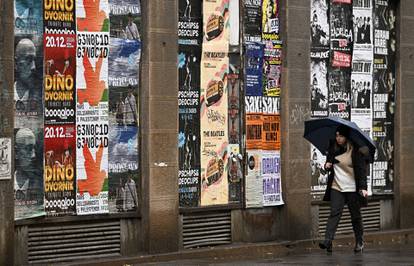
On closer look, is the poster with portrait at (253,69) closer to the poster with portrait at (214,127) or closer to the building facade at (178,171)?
the building facade at (178,171)

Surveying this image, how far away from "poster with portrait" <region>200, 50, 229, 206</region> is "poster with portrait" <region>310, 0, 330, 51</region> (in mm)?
2203

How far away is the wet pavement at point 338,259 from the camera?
51.0 ft

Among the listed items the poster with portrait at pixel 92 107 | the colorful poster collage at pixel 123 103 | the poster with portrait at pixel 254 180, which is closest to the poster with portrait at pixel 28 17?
the poster with portrait at pixel 92 107

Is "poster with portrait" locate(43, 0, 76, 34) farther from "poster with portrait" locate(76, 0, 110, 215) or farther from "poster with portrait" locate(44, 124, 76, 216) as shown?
"poster with portrait" locate(44, 124, 76, 216)

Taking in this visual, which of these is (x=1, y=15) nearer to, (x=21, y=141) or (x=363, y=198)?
(x=21, y=141)

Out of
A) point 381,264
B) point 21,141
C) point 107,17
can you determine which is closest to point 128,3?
point 107,17

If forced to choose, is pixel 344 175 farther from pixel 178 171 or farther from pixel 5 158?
pixel 5 158

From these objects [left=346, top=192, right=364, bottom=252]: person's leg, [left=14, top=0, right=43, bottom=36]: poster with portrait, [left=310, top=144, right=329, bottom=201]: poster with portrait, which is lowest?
[left=346, top=192, right=364, bottom=252]: person's leg

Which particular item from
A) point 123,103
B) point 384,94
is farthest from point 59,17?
point 384,94

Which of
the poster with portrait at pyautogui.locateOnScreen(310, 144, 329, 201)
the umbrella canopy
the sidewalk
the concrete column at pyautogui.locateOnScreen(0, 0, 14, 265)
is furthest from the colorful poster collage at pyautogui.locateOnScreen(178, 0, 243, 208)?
the concrete column at pyautogui.locateOnScreen(0, 0, 14, 265)

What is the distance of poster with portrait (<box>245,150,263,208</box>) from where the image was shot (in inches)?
712

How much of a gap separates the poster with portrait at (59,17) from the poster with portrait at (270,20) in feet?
13.1

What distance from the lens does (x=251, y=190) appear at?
18141mm

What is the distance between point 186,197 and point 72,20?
331cm
